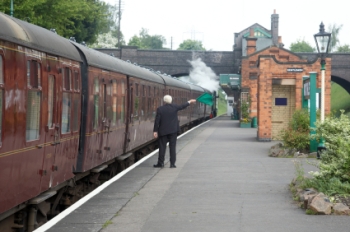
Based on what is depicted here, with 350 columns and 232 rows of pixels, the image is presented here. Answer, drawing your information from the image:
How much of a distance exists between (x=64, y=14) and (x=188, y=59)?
25.8 m

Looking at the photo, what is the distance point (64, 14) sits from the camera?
48875mm

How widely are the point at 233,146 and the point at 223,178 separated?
1033 cm

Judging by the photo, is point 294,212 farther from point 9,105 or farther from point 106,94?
point 106,94

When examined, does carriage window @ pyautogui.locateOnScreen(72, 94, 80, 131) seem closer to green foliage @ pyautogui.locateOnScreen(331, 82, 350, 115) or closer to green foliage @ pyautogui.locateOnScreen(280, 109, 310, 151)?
green foliage @ pyautogui.locateOnScreen(280, 109, 310, 151)

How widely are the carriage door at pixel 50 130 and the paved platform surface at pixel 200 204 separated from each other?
604mm

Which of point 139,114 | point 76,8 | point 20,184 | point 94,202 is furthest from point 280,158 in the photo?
point 76,8

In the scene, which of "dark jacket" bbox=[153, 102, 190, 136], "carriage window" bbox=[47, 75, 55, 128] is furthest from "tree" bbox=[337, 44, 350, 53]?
"carriage window" bbox=[47, 75, 55, 128]

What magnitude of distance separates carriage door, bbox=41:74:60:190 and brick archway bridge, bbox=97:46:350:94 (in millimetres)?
60046

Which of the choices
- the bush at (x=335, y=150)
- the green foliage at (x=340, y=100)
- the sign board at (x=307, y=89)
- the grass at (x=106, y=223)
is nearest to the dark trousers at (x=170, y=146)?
the bush at (x=335, y=150)

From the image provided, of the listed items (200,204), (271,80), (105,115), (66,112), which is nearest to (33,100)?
(66,112)

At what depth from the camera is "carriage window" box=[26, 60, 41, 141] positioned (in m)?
8.48

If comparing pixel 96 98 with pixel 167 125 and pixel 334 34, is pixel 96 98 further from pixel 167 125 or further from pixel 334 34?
pixel 334 34

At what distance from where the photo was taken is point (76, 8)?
1965 inches

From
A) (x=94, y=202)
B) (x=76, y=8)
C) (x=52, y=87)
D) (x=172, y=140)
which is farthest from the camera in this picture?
(x=76, y=8)
